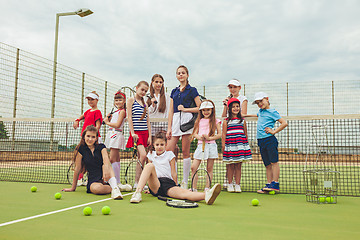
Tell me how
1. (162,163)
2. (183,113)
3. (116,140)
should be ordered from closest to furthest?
1. (162,163)
2. (183,113)
3. (116,140)

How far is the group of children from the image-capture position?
4.16m

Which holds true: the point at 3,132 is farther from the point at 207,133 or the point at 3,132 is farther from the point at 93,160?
the point at 207,133

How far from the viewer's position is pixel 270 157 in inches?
181

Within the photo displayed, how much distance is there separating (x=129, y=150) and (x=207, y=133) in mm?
1889

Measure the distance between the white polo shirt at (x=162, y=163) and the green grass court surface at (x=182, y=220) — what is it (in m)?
0.35

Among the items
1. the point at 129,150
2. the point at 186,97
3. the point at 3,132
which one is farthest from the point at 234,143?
the point at 3,132

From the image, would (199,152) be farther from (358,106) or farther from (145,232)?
(358,106)

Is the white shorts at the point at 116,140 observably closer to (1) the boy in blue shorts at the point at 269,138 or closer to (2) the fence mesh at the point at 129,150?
(2) the fence mesh at the point at 129,150

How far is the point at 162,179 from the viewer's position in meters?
3.98

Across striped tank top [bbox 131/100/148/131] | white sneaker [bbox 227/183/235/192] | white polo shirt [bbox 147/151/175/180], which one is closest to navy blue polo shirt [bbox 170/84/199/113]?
striped tank top [bbox 131/100/148/131]

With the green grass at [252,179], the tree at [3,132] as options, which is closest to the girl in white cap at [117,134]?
the green grass at [252,179]

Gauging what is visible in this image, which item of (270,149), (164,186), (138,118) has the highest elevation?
(138,118)

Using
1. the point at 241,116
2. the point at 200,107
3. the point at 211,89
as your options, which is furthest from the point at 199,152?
the point at 211,89

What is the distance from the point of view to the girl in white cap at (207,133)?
4395 mm
